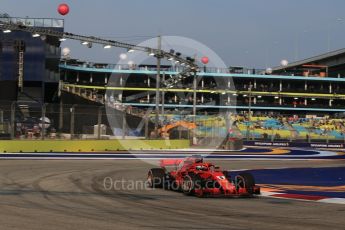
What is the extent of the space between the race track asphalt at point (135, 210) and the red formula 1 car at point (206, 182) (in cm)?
37

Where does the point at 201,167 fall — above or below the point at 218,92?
below

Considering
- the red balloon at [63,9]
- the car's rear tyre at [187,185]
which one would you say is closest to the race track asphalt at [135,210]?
the car's rear tyre at [187,185]

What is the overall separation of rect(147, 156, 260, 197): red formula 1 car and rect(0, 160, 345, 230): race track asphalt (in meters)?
0.37

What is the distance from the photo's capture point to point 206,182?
13.6 metres

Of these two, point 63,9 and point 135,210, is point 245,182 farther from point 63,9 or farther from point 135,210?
point 63,9

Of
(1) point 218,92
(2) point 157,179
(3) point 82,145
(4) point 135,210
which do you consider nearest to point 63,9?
(3) point 82,145

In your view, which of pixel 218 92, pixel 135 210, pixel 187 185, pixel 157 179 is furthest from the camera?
pixel 218 92

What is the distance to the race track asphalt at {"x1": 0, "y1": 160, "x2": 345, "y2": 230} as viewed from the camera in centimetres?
893

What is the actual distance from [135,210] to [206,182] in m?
3.29

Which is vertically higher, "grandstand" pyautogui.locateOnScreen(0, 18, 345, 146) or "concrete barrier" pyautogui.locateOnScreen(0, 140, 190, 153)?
"grandstand" pyautogui.locateOnScreen(0, 18, 345, 146)

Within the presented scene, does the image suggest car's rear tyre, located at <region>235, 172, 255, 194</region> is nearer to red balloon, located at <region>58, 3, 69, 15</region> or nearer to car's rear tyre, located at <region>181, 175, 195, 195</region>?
car's rear tyre, located at <region>181, 175, 195, 195</region>

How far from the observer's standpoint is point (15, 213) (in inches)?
384

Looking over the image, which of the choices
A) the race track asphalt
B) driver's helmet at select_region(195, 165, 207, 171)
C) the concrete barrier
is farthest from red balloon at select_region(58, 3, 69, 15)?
driver's helmet at select_region(195, 165, 207, 171)

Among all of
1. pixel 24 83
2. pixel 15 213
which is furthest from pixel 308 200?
pixel 24 83
